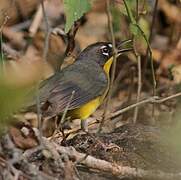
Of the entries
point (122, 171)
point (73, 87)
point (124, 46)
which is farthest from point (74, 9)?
point (124, 46)

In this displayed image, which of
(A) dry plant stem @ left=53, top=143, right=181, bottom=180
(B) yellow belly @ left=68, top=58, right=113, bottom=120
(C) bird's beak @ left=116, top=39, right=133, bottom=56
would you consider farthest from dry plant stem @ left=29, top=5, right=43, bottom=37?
(A) dry plant stem @ left=53, top=143, right=181, bottom=180

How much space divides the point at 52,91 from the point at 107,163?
5.56 ft

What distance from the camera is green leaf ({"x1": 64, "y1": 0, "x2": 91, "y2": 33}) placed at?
432 centimetres

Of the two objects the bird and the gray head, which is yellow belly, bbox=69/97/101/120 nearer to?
the bird

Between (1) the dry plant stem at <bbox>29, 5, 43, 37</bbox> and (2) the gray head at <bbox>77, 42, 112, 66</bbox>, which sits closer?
(2) the gray head at <bbox>77, 42, 112, 66</bbox>

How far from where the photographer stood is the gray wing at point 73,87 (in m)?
5.39

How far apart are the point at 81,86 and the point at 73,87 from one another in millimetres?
166

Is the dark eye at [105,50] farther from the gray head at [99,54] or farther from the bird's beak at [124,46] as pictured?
the bird's beak at [124,46]

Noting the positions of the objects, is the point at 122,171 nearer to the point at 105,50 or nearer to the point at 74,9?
the point at 74,9

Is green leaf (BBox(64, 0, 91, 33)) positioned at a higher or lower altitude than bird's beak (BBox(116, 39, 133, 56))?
higher

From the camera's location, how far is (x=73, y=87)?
5965 mm

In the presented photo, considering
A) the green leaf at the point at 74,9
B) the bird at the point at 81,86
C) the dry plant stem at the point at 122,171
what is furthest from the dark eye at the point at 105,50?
the dry plant stem at the point at 122,171

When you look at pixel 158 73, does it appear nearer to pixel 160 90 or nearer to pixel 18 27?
pixel 160 90

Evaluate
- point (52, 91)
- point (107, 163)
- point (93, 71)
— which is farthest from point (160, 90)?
point (107, 163)
